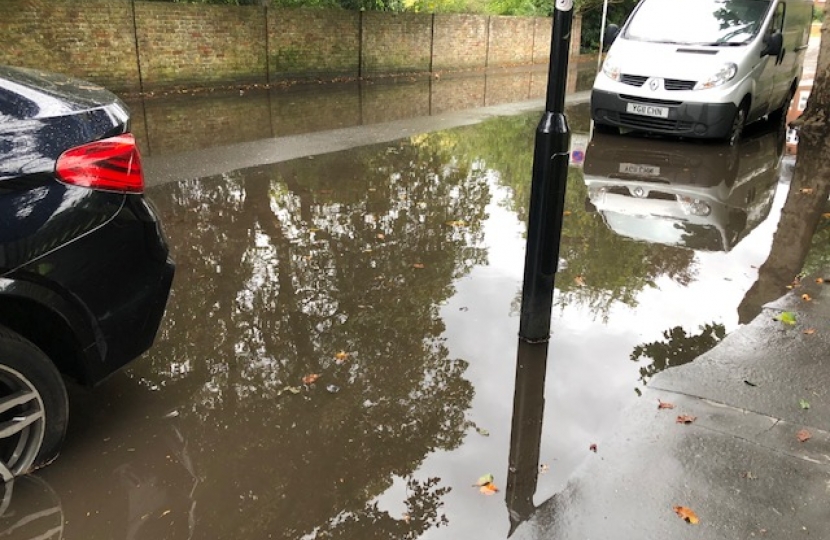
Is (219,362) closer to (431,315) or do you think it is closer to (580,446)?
(431,315)

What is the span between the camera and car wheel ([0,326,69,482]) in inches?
105

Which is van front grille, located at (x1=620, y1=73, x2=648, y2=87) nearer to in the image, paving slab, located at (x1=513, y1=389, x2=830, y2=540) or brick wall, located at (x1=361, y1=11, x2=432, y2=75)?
paving slab, located at (x1=513, y1=389, x2=830, y2=540)

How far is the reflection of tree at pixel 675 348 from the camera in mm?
4035

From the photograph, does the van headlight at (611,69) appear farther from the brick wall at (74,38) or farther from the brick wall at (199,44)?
the brick wall at (74,38)

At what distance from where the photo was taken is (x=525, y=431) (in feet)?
11.0

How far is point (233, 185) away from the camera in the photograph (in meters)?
7.63

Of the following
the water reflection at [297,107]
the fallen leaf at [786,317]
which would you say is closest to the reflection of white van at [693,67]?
the water reflection at [297,107]

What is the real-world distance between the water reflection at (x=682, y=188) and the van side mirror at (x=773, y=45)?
1358 mm

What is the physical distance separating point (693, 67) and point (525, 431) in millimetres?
7870

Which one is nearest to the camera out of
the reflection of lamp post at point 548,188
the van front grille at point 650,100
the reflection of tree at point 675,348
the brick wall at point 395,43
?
the reflection of lamp post at point 548,188

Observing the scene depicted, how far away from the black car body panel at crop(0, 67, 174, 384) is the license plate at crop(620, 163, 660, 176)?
6617 mm

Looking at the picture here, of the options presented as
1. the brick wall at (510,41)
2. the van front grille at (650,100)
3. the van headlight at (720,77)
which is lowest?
the brick wall at (510,41)

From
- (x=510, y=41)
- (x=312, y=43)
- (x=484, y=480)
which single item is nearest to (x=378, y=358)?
(x=484, y=480)

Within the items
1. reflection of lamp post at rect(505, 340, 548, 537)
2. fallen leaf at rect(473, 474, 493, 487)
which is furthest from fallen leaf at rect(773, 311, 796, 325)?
fallen leaf at rect(473, 474, 493, 487)
